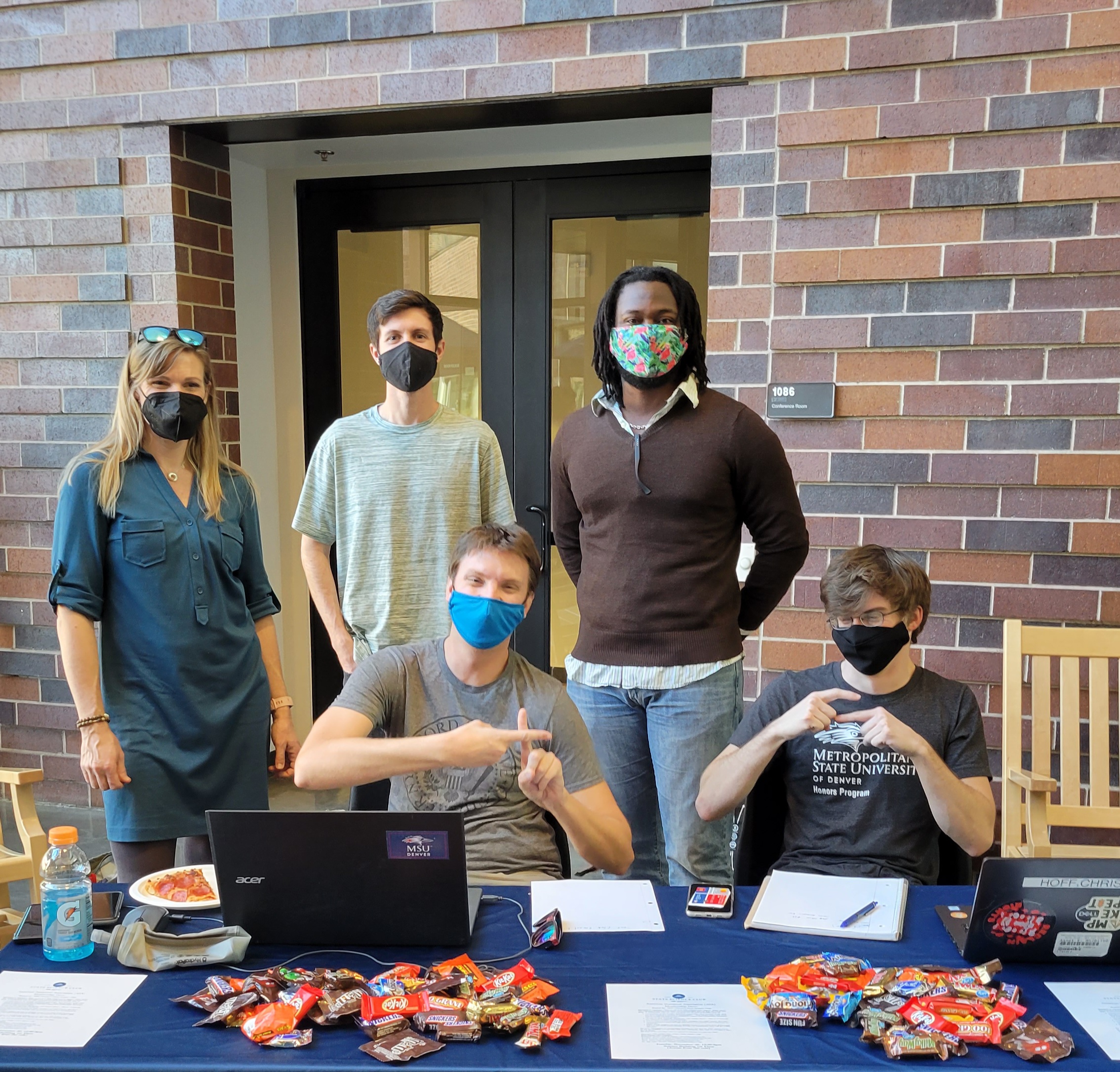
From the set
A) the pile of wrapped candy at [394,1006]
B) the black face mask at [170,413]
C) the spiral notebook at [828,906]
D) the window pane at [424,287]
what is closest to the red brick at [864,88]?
the window pane at [424,287]

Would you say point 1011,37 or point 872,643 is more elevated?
point 1011,37

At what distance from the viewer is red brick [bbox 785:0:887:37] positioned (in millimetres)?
2785

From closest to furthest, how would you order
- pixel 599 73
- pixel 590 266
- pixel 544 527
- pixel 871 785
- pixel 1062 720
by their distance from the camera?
pixel 871 785
pixel 1062 720
pixel 599 73
pixel 590 266
pixel 544 527

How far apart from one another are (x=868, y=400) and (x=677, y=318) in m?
0.93

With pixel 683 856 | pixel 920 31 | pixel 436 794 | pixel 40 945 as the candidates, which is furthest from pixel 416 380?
pixel 920 31

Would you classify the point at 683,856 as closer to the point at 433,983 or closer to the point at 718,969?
the point at 718,969

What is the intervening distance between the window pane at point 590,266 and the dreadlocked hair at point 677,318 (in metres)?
1.57

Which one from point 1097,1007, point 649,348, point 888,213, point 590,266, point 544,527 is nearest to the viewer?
point 1097,1007

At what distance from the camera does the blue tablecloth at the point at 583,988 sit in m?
1.19

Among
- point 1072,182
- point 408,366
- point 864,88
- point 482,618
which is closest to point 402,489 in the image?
point 408,366

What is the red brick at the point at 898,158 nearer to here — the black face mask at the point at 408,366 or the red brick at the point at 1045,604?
the red brick at the point at 1045,604

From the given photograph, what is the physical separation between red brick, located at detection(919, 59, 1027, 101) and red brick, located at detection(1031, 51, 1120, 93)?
32 millimetres

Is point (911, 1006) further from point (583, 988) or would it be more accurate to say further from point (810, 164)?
point (810, 164)

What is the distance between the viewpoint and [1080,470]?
2.75 metres
